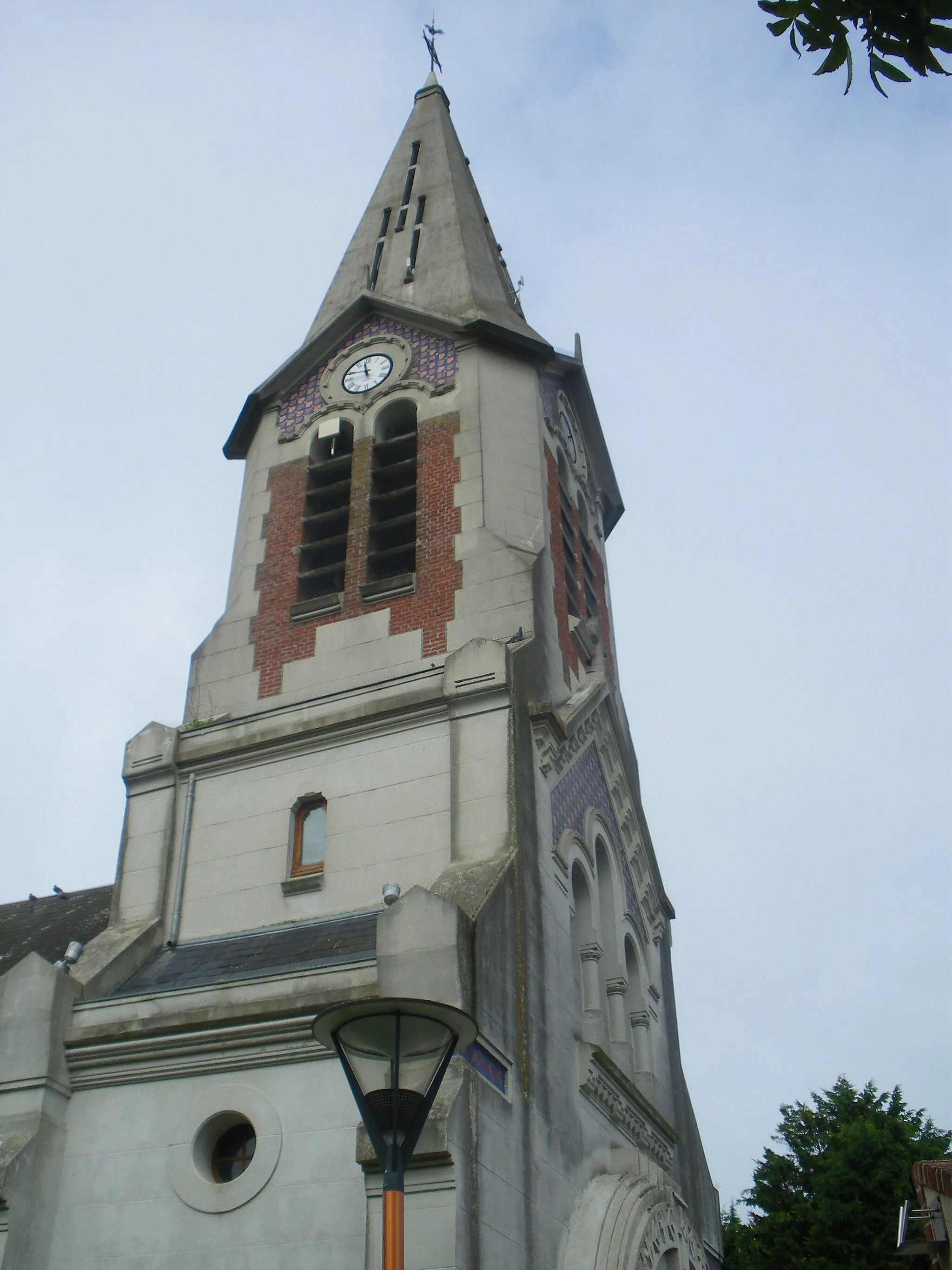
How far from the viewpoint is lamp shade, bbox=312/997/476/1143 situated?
923 cm

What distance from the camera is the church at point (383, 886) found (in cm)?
1338

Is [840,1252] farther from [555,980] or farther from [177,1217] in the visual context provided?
[177,1217]

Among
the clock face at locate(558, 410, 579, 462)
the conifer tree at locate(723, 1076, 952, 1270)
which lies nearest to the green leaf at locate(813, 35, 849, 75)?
the clock face at locate(558, 410, 579, 462)

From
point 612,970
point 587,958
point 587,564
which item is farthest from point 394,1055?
point 587,564

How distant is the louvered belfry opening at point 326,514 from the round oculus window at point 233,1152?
28.3 feet

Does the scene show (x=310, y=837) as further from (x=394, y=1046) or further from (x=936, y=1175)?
(x=936, y=1175)

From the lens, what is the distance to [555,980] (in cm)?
1602

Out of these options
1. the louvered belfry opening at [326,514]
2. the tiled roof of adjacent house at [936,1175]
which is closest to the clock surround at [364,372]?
the louvered belfry opening at [326,514]

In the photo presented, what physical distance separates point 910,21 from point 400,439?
16.6 metres

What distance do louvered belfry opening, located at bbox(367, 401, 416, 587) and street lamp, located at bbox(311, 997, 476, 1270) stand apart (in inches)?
444

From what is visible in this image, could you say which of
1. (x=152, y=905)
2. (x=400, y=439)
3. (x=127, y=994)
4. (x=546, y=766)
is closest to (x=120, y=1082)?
(x=127, y=994)

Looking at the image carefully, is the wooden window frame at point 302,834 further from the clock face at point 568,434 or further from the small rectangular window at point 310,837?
the clock face at point 568,434

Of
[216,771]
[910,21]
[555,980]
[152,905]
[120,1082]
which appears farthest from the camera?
[216,771]

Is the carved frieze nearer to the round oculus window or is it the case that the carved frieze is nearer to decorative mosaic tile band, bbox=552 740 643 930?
decorative mosaic tile band, bbox=552 740 643 930
